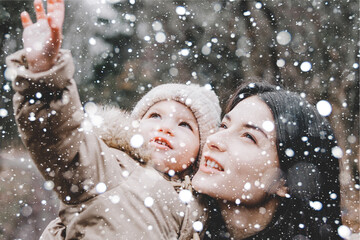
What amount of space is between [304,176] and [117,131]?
3.00ft

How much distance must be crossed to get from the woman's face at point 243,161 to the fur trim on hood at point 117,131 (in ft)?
0.96

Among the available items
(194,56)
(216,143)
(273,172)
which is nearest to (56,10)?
(216,143)

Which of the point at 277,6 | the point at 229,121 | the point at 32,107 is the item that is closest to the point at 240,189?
the point at 229,121

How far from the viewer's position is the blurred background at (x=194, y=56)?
428cm

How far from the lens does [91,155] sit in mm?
1306

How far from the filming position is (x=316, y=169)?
174 centimetres

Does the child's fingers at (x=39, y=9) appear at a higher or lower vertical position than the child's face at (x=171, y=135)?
higher

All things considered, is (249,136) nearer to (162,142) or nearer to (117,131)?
(162,142)

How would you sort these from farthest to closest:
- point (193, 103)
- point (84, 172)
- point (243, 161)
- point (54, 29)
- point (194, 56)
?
1. point (194, 56)
2. point (193, 103)
3. point (243, 161)
4. point (84, 172)
5. point (54, 29)

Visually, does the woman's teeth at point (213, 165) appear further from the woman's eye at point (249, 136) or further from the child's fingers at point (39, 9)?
the child's fingers at point (39, 9)

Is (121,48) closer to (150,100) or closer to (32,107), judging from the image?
(150,100)

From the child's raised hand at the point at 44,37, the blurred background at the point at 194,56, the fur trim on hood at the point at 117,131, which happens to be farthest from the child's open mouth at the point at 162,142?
the blurred background at the point at 194,56

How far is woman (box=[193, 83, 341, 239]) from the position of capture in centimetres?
166

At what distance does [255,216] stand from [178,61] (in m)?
3.66
